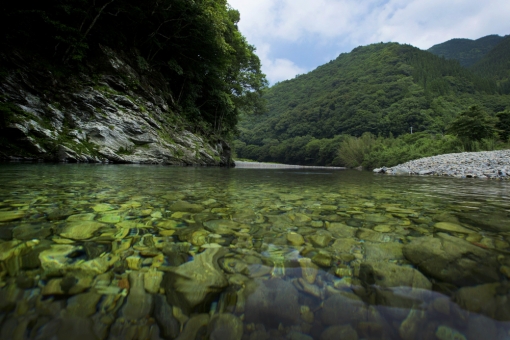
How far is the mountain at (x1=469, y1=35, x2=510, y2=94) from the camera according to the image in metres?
74.9

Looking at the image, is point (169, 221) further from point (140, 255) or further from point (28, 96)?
point (28, 96)

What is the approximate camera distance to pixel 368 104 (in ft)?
230

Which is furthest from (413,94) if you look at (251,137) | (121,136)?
(121,136)

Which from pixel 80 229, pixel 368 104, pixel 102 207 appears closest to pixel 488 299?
pixel 80 229

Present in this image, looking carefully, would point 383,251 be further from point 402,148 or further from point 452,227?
point 402,148

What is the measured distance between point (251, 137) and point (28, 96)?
81279 mm

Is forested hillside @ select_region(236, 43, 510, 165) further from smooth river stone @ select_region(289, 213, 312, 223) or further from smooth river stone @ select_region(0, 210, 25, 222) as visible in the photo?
smooth river stone @ select_region(0, 210, 25, 222)

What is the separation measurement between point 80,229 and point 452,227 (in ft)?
8.18

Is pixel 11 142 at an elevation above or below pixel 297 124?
below

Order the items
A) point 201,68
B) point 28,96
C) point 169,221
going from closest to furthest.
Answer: point 169,221
point 28,96
point 201,68

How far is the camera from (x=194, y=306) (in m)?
0.79

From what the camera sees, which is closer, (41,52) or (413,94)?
(41,52)

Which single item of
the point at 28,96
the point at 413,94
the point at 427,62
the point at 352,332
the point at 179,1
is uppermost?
the point at 427,62

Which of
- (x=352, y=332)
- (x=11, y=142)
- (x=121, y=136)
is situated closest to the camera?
(x=352, y=332)
